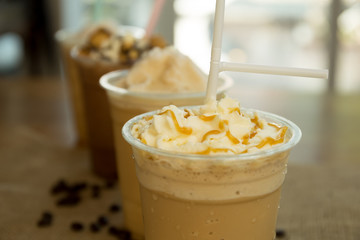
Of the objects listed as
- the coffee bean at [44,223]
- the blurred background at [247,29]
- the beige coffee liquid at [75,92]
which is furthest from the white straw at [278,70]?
the blurred background at [247,29]

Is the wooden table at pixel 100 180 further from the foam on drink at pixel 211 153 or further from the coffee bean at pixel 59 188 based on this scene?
the foam on drink at pixel 211 153

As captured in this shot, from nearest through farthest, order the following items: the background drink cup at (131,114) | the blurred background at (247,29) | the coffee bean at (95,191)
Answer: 1. the background drink cup at (131,114)
2. the coffee bean at (95,191)
3. the blurred background at (247,29)

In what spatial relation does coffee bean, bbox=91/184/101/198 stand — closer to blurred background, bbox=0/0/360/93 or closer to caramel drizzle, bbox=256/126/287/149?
caramel drizzle, bbox=256/126/287/149

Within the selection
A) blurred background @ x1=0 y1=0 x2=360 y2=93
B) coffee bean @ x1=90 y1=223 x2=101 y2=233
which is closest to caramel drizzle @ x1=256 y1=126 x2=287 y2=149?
coffee bean @ x1=90 y1=223 x2=101 y2=233

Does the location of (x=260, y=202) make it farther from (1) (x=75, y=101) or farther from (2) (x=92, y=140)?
(1) (x=75, y=101)

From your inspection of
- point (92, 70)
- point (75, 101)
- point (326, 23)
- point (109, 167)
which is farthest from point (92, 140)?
point (326, 23)

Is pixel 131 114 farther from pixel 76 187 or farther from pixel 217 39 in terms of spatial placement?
pixel 76 187

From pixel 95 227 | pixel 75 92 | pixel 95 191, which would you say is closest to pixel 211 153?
pixel 95 227

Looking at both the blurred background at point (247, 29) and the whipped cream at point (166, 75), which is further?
the blurred background at point (247, 29)
